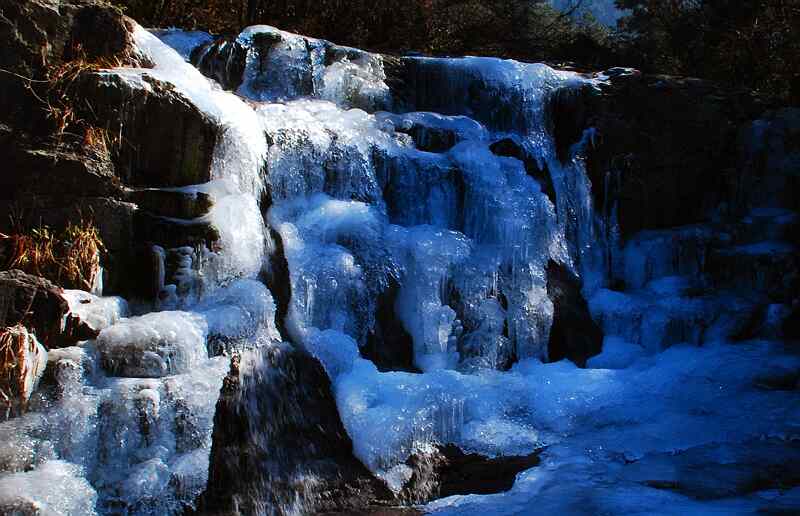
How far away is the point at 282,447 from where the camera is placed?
559cm

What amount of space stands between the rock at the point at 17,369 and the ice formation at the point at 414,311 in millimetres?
111

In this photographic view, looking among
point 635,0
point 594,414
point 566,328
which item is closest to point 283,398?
point 594,414

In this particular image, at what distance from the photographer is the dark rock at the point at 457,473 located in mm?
5469

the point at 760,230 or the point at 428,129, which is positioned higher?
the point at 428,129

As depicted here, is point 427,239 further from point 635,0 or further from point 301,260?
point 635,0

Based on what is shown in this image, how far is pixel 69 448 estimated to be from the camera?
194 inches

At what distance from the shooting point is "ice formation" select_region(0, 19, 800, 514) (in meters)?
5.13

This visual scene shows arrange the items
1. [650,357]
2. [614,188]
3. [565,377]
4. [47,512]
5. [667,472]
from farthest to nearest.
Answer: [614,188] < [650,357] < [565,377] < [667,472] < [47,512]

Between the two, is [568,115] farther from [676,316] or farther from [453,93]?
[676,316]

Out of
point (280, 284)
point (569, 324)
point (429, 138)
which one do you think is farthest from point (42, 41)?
point (569, 324)

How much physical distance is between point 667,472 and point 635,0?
538 inches

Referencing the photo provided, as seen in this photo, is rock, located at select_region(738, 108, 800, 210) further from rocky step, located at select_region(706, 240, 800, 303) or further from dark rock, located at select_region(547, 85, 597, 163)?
dark rock, located at select_region(547, 85, 597, 163)

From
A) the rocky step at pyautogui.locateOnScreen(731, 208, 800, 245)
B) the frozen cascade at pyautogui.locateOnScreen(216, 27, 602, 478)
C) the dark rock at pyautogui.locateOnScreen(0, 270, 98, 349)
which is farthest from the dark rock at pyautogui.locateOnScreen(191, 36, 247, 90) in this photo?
the rocky step at pyautogui.locateOnScreen(731, 208, 800, 245)

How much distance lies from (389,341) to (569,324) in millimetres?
1971
